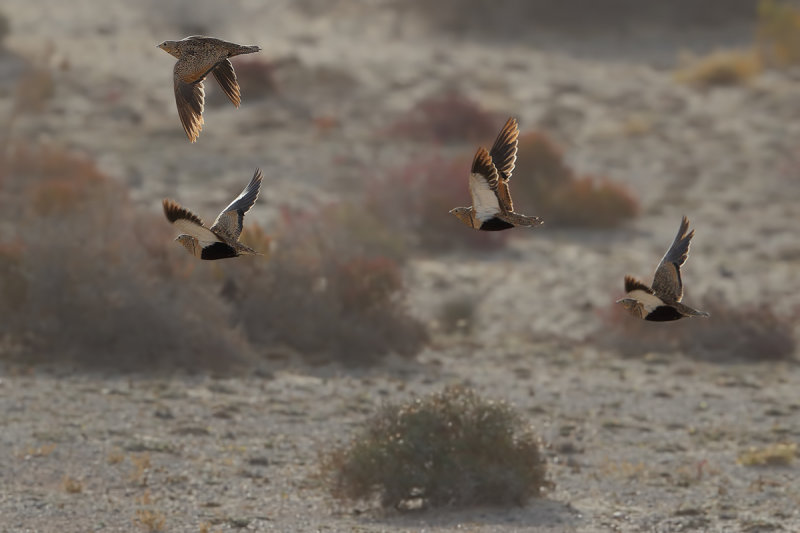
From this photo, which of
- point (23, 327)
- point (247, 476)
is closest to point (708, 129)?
point (23, 327)

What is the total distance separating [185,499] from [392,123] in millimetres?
18896

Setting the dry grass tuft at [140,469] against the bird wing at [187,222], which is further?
the dry grass tuft at [140,469]

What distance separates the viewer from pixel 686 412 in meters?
13.4

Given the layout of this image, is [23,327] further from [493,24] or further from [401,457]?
[493,24]

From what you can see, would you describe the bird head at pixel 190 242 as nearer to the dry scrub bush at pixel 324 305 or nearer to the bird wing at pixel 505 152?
the bird wing at pixel 505 152

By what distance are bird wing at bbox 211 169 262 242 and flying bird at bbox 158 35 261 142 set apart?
30 centimetres

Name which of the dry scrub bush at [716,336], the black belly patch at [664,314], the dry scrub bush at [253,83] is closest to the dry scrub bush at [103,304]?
the dry scrub bush at [716,336]

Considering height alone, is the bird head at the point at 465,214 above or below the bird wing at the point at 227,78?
below

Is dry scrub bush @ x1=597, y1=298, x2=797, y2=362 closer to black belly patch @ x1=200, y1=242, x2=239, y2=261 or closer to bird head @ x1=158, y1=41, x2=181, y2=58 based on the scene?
bird head @ x1=158, y1=41, x2=181, y2=58

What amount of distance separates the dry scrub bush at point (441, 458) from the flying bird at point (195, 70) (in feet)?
16.4

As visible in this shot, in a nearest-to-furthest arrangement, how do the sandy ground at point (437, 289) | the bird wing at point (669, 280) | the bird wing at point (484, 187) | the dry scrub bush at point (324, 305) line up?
1. the bird wing at point (484, 187)
2. the bird wing at point (669, 280)
3. the sandy ground at point (437, 289)
4. the dry scrub bush at point (324, 305)

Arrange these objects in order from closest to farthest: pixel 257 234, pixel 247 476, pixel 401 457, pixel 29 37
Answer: pixel 401 457, pixel 247 476, pixel 257 234, pixel 29 37

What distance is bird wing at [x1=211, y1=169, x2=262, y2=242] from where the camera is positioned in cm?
497

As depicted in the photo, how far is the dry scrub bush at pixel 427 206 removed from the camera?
68.5 ft
